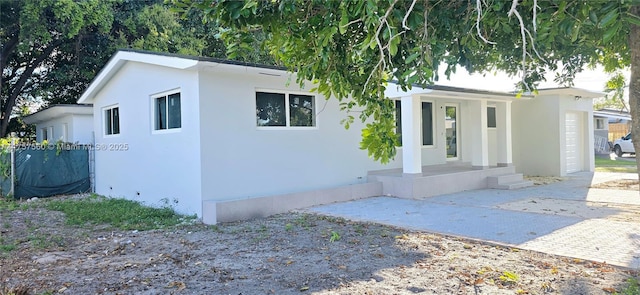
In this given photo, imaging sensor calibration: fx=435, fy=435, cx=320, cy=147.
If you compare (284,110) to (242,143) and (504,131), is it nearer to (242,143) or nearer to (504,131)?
(242,143)

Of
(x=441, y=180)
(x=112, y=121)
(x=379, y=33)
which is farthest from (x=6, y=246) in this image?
(x=441, y=180)

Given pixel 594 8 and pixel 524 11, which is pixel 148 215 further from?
pixel 594 8

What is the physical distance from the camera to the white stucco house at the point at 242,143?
28.9 ft

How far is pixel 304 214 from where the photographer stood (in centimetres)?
870

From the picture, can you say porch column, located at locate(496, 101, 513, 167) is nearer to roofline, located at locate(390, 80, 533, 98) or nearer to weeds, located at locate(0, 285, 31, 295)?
roofline, located at locate(390, 80, 533, 98)

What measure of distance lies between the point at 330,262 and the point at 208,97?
485 centimetres

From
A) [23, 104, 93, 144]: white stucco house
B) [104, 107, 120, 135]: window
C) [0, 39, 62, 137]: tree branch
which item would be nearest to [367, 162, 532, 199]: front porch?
[104, 107, 120, 135]: window

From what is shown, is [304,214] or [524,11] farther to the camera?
[304,214]

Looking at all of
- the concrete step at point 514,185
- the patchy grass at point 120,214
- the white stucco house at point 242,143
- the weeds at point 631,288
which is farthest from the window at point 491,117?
the weeds at point 631,288

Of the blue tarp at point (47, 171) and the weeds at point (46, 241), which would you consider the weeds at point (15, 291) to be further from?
the blue tarp at point (47, 171)

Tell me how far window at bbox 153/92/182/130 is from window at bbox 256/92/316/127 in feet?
5.81

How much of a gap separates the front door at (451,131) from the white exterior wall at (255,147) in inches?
179

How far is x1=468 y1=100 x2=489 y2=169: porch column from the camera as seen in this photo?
1247cm

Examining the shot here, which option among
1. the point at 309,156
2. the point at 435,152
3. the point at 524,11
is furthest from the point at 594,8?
the point at 435,152
